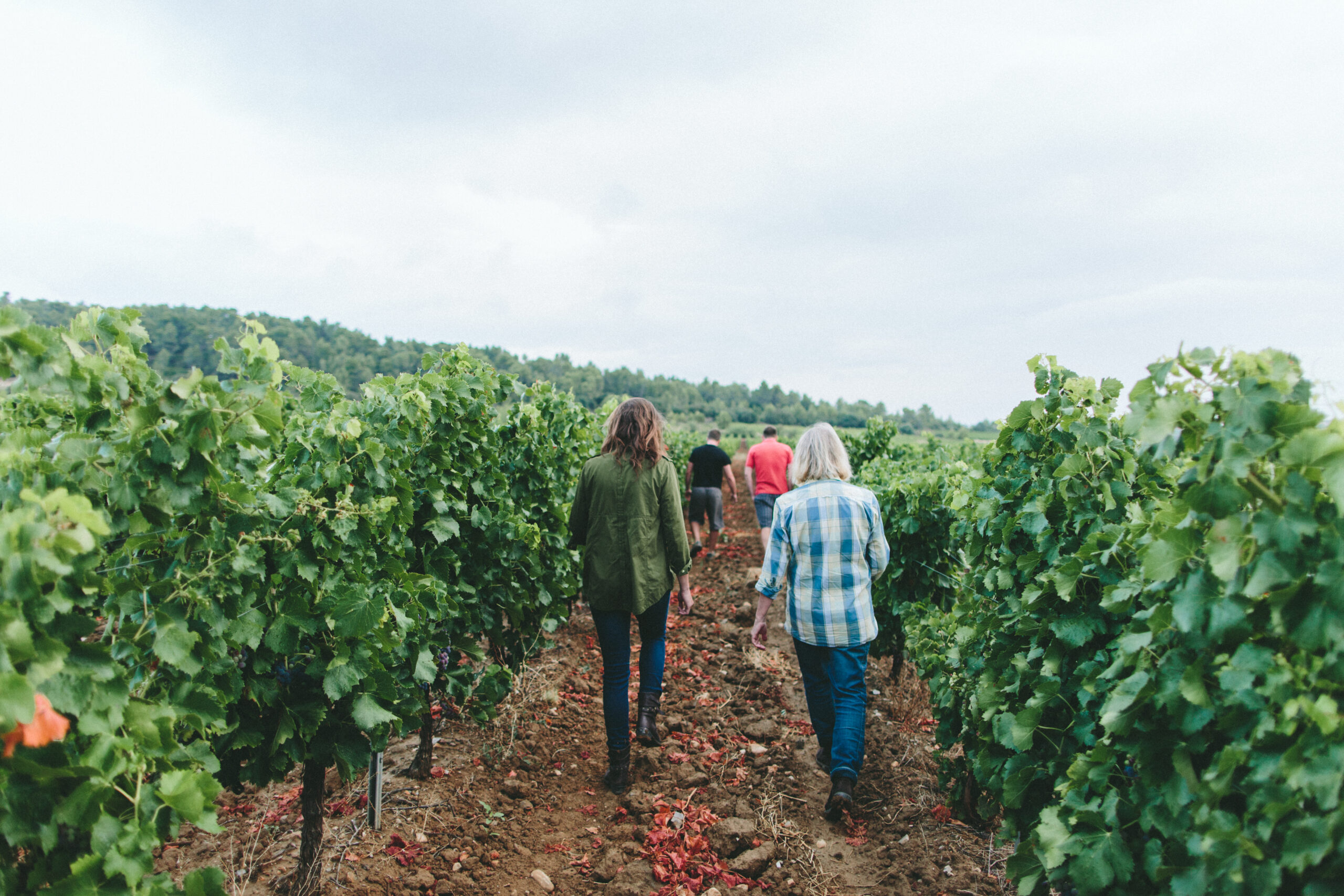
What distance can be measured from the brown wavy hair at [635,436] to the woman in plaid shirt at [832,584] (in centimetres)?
84

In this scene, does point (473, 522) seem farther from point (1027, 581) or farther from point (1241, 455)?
point (1241, 455)

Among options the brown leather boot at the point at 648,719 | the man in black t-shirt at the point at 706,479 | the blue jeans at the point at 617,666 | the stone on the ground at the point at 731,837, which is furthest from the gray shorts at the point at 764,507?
the stone on the ground at the point at 731,837

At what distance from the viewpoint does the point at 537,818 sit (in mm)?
3988

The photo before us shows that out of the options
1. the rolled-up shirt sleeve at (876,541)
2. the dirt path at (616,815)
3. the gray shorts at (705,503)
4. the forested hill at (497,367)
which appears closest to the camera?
the dirt path at (616,815)

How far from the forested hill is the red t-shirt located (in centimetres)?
264

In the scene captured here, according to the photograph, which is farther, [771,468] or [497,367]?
[771,468]

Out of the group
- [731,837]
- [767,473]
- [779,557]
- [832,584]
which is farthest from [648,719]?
[767,473]

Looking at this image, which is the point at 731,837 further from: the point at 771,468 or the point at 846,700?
the point at 771,468

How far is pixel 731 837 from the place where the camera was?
362cm

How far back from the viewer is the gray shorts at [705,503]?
10430 millimetres

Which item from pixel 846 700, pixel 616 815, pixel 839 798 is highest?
pixel 846 700

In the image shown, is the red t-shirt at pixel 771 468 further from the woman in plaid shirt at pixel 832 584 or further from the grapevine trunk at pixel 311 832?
the grapevine trunk at pixel 311 832

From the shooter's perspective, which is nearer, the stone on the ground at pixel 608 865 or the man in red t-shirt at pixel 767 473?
the stone on the ground at pixel 608 865

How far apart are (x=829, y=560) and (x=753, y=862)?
1.57 m
